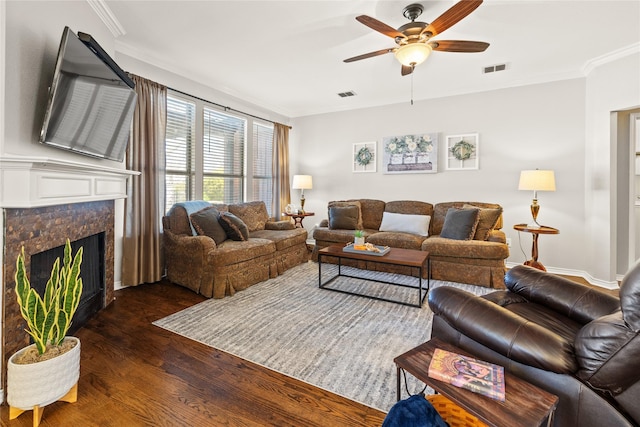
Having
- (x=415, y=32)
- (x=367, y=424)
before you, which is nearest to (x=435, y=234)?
(x=415, y=32)

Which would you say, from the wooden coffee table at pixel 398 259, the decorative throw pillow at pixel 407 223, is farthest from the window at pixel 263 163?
the wooden coffee table at pixel 398 259

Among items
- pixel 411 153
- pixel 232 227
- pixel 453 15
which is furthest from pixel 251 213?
pixel 453 15

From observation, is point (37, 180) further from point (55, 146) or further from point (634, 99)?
point (634, 99)

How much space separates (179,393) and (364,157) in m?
4.45

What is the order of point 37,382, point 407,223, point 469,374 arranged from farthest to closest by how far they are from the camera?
1. point 407,223
2. point 37,382
3. point 469,374

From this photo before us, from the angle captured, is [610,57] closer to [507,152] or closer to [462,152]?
[507,152]

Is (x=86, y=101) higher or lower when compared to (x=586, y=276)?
higher

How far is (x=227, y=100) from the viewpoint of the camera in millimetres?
4578

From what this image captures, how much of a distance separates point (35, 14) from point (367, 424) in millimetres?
3115

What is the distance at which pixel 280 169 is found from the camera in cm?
566

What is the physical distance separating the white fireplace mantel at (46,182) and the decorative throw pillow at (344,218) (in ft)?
9.92

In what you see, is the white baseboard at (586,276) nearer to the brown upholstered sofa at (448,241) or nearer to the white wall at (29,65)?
the brown upholstered sofa at (448,241)

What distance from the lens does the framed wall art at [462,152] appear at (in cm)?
443

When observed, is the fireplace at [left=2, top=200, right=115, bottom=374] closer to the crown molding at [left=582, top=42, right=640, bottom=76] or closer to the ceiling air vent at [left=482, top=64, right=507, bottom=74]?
the ceiling air vent at [left=482, top=64, right=507, bottom=74]
